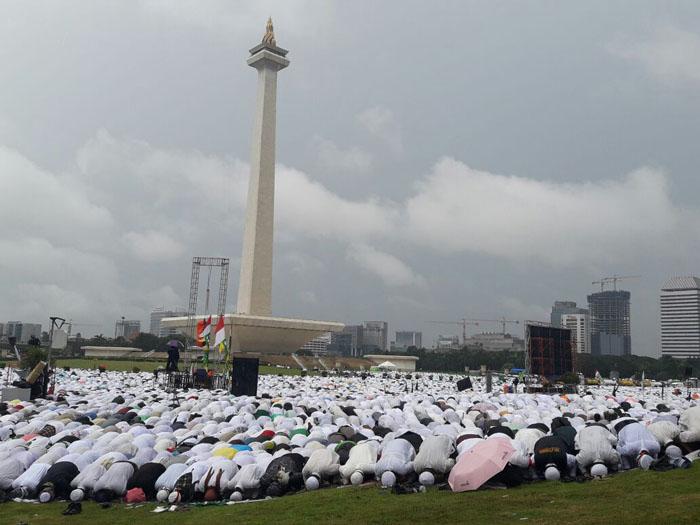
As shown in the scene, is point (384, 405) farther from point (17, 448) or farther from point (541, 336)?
point (541, 336)

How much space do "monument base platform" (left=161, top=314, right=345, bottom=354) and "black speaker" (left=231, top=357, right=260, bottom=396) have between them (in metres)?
37.5

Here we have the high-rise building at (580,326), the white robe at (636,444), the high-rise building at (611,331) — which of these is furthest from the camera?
the high-rise building at (580,326)

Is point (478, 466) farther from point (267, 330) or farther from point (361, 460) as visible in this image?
point (267, 330)

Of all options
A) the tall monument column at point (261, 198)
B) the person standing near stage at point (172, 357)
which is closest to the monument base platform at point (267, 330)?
the tall monument column at point (261, 198)

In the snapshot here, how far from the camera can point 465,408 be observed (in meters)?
22.0

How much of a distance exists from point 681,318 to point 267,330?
6389 inches

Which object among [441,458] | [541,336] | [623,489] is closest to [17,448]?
[441,458]

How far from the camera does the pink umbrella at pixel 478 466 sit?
10.1 meters

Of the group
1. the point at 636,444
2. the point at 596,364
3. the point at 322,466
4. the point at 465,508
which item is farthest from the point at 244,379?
the point at 596,364

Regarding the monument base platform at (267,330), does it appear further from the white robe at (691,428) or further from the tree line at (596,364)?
the white robe at (691,428)

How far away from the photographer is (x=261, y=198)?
69.8 m

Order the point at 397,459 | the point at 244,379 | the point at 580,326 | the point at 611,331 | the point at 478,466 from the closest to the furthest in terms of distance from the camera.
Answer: the point at 478,466 < the point at 397,459 < the point at 244,379 < the point at 580,326 < the point at 611,331

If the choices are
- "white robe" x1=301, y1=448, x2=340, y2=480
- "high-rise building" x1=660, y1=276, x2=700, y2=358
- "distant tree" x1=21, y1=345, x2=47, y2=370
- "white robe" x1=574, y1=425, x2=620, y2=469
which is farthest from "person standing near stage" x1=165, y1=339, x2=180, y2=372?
"high-rise building" x1=660, y1=276, x2=700, y2=358

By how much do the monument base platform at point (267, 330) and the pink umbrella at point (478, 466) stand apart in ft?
184
